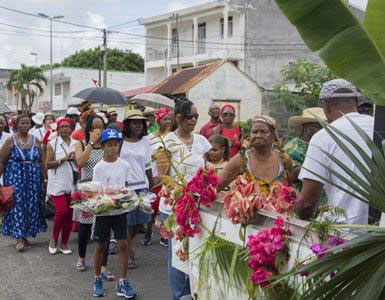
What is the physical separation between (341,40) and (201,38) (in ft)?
121

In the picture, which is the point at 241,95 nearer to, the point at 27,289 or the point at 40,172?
the point at 40,172

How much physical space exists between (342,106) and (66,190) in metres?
4.60

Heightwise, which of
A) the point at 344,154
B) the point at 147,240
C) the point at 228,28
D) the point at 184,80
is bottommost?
the point at 147,240

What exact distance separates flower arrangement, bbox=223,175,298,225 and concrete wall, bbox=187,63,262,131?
79.6ft

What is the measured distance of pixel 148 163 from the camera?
21.4 feet

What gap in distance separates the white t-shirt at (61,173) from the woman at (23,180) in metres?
0.32

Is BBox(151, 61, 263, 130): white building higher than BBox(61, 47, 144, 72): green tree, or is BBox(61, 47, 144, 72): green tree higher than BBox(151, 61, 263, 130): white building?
BBox(61, 47, 144, 72): green tree

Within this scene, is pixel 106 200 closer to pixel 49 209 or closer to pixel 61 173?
pixel 61 173

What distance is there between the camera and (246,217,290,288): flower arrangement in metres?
2.61

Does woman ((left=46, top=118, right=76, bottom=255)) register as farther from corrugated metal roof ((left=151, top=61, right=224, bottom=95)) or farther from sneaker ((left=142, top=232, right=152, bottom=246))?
corrugated metal roof ((left=151, top=61, right=224, bottom=95))

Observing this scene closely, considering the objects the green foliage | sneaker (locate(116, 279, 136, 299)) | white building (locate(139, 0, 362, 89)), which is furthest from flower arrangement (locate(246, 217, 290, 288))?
white building (locate(139, 0, 362, 89))

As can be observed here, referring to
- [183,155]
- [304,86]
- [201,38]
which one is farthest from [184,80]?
[183,155]

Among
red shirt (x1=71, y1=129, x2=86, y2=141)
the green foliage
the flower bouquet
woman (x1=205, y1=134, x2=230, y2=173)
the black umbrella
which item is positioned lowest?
the flower bouquet

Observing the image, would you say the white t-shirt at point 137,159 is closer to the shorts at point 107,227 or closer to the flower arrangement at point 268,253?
the shorts at point 107,227
